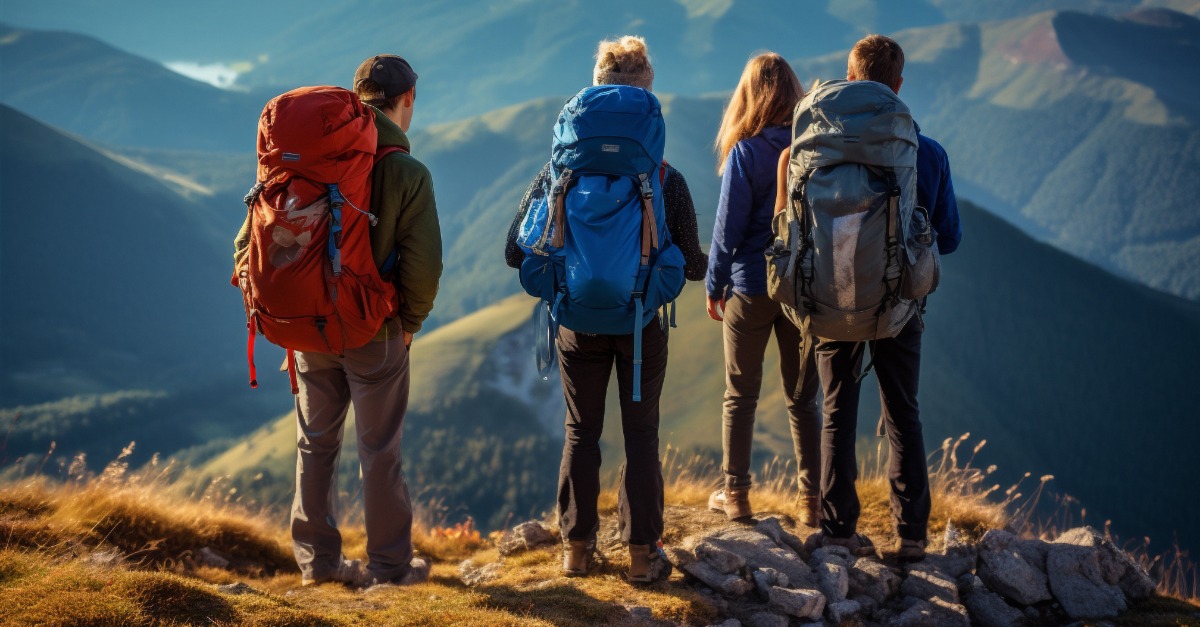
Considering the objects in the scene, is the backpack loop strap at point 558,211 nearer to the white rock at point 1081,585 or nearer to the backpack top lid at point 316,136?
the backpack top lid at point 316,136

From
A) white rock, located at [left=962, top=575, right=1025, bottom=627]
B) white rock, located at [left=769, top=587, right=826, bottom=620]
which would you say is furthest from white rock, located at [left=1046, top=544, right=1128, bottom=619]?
white rock, located at [left=769, top=587, right=826, bottom=620]

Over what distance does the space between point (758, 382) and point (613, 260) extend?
1.46 metres

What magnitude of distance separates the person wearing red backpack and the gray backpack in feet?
5.87

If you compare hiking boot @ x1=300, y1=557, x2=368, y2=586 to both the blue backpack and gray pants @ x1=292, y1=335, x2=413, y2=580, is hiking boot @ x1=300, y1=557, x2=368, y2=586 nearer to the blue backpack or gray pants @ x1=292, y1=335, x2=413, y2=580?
gray pants @ x1=292, y1=335, x2=413, y2=580

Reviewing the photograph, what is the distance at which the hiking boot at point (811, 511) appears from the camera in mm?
5223

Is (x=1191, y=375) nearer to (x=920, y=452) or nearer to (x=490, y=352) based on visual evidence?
(x=490, y=352)

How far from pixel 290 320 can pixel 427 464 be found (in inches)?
3502

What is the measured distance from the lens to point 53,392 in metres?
122

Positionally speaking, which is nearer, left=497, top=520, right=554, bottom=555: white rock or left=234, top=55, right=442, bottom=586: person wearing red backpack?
left=234, top=55, right=442, bottom=586: person wearing red backpack

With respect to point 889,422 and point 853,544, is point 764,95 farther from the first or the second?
point 853,544

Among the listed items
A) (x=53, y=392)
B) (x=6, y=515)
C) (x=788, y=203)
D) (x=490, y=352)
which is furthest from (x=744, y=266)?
(x=53, y=392)

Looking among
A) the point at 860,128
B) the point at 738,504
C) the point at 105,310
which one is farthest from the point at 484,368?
the point at 860,128

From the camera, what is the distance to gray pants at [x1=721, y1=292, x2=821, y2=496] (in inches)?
188

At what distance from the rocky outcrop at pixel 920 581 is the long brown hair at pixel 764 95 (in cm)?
211
